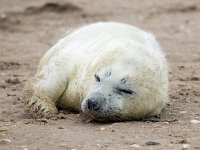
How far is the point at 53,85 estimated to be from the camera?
7.05 m

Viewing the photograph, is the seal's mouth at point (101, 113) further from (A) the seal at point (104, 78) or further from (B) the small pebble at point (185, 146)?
(B) the small pebble at point (185, 146)

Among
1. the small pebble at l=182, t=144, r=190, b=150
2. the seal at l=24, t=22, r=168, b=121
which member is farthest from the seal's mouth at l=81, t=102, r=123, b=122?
the small pebble at l=182, t=144, r=190, b=150

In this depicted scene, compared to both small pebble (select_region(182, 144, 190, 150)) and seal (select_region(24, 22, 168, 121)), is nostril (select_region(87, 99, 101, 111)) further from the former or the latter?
small pebble (select_region(182, 144, 190, 150))

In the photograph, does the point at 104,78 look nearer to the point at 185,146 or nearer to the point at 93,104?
the point at 93,104

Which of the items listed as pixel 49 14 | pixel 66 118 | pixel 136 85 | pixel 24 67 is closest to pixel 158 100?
pixel 136 85

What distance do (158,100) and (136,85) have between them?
1.08 feet

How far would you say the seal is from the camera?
6488 millimetres

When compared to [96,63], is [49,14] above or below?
above

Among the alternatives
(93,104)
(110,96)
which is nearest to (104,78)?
(110,96)

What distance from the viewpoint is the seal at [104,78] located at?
6488mm

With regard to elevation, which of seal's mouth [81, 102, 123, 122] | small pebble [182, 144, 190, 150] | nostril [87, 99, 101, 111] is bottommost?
small pebble [182, 144, 190, 150]

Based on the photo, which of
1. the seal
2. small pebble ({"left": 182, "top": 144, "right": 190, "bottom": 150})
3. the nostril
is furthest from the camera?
the seal

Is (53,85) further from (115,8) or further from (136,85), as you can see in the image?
(115,8)

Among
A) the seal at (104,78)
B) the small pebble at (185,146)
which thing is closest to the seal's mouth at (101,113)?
the seal at (104,78)
